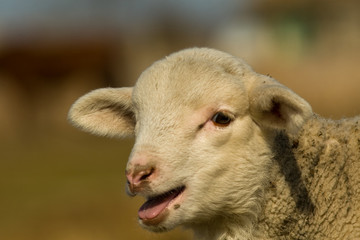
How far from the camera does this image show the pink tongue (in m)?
4.73

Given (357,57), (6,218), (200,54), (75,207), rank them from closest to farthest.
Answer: (200,54), (75,207), (6,218), (357,57)

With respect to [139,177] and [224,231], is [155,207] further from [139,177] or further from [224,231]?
[224,231]

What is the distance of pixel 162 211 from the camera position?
4.72 m

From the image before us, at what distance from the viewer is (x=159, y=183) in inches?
181

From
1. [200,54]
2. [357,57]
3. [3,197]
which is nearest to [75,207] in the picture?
[3,197]

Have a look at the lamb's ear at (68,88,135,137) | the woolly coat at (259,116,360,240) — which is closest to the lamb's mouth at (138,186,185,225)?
A: the woolly coat at (259,116,360,240)

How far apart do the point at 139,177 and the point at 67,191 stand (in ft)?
39.5

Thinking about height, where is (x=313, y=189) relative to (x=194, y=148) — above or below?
below

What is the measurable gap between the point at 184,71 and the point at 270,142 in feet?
2.24

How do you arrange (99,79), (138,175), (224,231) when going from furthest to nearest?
(99,79)
(224,231)
(138,175)

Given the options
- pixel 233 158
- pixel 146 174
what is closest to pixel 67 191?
pixel 233 158

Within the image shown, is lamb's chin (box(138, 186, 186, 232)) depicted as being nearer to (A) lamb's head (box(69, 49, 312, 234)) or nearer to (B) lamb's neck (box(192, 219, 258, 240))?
(A) lamb's head (box(69, 49, 312, 234))

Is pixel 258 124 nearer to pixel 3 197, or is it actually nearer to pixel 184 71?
pixel 184 71

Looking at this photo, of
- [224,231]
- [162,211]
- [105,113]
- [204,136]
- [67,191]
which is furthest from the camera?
[67,191]
